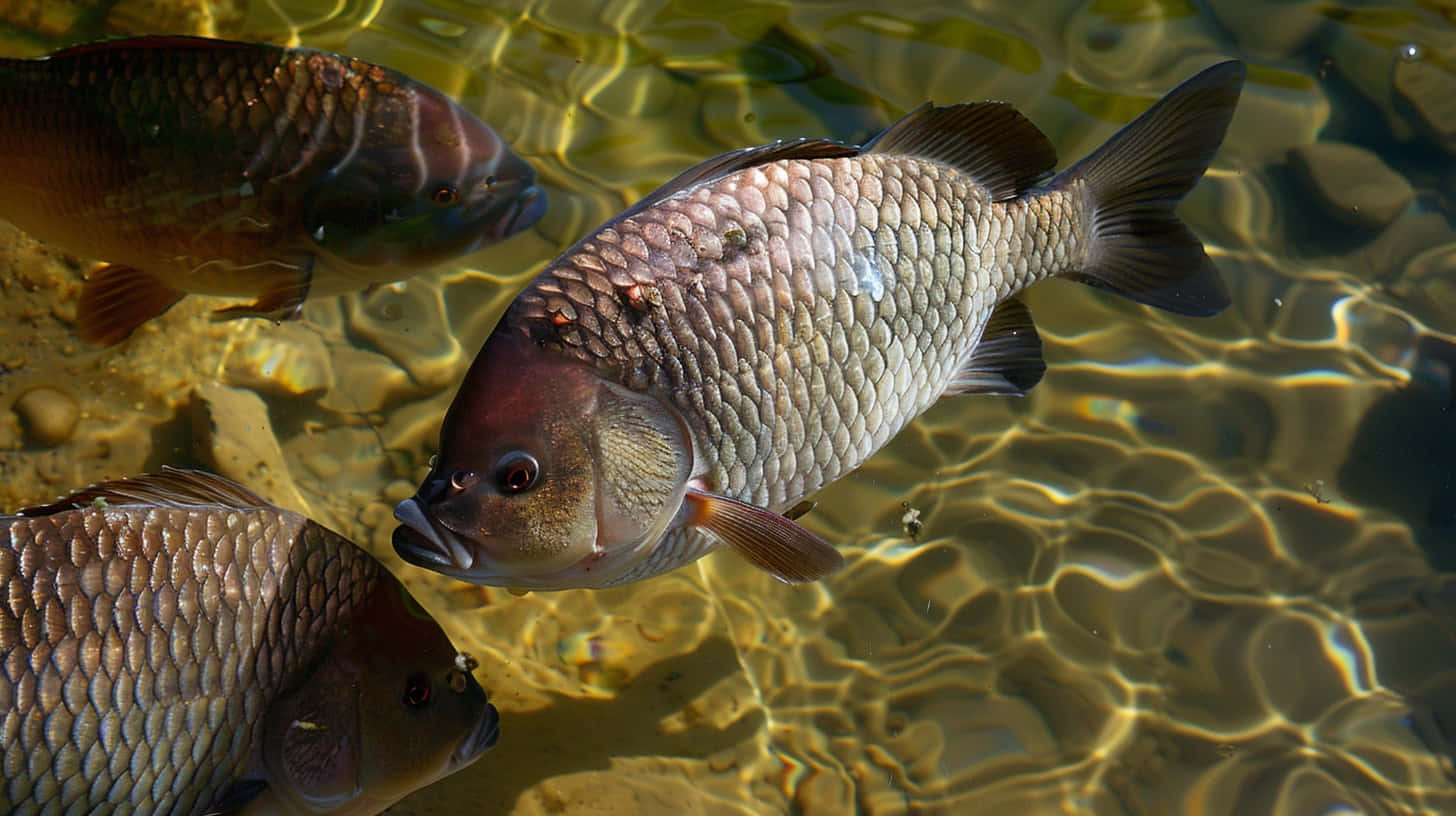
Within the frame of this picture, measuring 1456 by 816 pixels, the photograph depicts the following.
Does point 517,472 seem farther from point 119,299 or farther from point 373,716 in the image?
point 119,299

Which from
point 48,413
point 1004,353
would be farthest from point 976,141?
point 48,413

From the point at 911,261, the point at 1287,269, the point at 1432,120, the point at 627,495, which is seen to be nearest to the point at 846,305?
the point at 911,261

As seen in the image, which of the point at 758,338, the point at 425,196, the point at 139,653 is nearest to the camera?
the point at 139,653

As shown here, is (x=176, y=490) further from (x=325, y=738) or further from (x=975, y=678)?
(x=975, y=678)

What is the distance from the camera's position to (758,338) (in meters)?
1.98

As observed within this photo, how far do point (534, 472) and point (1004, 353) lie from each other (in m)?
1.30

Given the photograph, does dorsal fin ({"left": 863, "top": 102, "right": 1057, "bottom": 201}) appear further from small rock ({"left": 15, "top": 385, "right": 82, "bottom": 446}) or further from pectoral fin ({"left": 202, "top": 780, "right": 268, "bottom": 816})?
small rock ({"left": 15, "top": 385, "right": 82, "bottom": 446})

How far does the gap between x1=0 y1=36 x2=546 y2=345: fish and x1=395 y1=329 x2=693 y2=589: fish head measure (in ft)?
3.24

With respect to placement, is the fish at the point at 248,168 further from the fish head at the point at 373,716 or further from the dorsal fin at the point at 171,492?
the fish head at the point at 373,716

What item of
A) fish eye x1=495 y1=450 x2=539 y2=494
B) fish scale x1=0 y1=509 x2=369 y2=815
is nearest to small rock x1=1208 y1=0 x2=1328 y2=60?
fish eye x1=495 y1=450 x2=539 y2=494

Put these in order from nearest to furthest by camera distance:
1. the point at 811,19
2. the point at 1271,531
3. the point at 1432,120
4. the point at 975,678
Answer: the point at 975,678 → the point at 1271,531 → the point at 1432,120 → the point at 811,19

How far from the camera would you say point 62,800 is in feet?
6.01

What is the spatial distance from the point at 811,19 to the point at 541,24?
1.13 meters

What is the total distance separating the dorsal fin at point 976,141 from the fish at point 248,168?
3.57 ft
